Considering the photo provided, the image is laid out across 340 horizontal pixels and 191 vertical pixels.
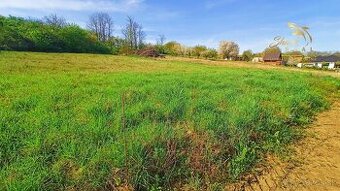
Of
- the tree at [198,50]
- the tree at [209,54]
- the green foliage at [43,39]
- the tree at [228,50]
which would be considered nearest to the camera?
the green foliage at [43,39]

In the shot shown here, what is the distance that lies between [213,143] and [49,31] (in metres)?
46.9

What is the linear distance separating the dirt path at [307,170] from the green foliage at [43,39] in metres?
33.9

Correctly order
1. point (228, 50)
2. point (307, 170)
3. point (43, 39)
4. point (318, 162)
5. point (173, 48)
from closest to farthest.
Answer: point (307, 170), point (318, 162), point (43, 39), point (228, 50), point (173, 48)

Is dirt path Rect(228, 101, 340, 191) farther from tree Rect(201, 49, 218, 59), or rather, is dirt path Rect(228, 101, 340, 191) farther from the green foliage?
tree Rect(201, 49, 218, 59)

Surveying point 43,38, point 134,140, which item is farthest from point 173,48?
point 134,140

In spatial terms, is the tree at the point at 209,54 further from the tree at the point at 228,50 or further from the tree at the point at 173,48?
the tree at the point at 173,48

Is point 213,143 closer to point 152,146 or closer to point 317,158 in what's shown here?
point 152,146

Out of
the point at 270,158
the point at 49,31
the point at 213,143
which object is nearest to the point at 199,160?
the point at 213,143

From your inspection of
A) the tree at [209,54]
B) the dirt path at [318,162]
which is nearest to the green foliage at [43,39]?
the tree at [209,54]

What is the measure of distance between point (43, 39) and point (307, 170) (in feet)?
143

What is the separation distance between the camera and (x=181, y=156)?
383 centimetres

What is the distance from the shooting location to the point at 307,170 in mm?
4043

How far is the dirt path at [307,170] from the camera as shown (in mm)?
3592

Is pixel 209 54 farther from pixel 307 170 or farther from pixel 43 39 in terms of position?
pixel 307 170
